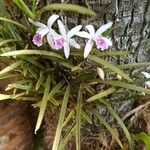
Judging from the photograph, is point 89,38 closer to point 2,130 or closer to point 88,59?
point 88,59

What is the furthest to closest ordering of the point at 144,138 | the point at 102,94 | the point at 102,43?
the point at 144,138 → the point at 102,94 → the point at 102,43

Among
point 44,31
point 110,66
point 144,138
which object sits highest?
point 44,31

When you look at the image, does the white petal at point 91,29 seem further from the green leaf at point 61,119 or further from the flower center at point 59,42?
the green leaf at point 61,119

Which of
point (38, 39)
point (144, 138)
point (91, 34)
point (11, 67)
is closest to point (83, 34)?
point (91, 34)

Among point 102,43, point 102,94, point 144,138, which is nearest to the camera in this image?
point 102,43

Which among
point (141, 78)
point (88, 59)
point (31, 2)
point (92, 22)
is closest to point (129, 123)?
point (141, 78)

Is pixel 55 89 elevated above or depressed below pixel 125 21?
below

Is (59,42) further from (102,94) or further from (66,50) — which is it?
(102,94)
